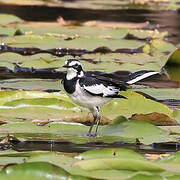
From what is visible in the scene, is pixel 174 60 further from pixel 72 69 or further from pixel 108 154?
pixel 108 154

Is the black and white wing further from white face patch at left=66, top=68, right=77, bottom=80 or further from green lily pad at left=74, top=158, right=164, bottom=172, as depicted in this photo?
green lily pad at left=74, top=158, right=164, bottom=172

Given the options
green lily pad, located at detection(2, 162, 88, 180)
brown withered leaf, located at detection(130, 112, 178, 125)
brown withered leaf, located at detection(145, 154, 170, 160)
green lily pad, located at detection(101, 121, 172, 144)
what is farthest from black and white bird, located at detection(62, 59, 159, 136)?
green lily pad, located at detection(2, 162, 88, 180)

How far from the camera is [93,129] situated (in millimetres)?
5352

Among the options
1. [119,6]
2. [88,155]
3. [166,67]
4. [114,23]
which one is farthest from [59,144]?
[119,6]

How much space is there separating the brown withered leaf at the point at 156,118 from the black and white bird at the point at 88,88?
0.25 m

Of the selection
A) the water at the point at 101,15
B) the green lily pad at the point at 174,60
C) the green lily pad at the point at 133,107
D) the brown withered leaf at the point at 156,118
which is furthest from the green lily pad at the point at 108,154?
the water at the point at 101,15

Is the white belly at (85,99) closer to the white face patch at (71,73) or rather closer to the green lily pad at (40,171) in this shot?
the white face patch at (71,73)

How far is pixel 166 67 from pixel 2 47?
2406 millimetres

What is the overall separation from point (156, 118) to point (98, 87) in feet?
1.71

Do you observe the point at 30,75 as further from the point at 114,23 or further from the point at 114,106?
the point at 114,23

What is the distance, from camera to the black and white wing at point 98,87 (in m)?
5.30

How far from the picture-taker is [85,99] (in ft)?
17.6

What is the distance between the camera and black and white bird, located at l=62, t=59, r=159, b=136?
5297 millimetres

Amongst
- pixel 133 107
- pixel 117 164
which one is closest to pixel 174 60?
pixel 133 107
